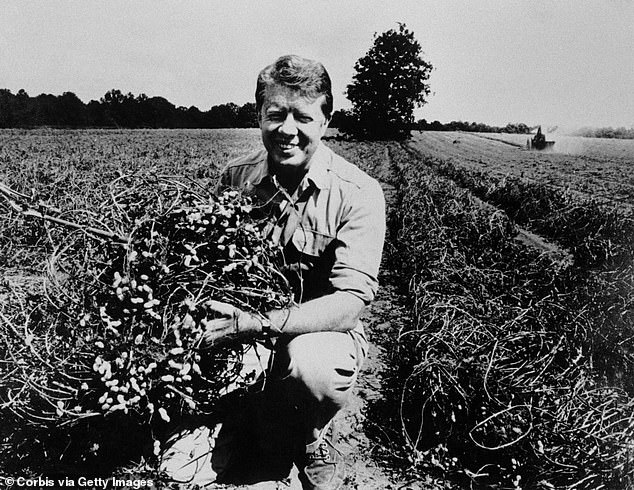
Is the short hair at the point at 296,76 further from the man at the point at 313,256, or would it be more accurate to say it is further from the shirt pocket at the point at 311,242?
the shirt pocket at the point at 311,242

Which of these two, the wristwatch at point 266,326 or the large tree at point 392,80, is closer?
the wristwatch at point 266,326

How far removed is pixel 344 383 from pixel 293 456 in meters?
0.50

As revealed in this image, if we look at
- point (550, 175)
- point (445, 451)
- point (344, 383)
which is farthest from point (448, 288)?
point (550, 175)

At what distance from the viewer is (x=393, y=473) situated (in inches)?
90.4

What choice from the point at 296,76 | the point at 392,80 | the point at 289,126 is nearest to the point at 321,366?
the point at 289,126

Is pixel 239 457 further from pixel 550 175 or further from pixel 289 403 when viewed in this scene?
pixel 550 175

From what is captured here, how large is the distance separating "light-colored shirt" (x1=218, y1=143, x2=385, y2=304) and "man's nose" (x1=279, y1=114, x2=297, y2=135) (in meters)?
0.24

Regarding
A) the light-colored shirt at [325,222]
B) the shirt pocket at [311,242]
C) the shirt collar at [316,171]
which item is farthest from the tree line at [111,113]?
the shirt pocket at [311,242]

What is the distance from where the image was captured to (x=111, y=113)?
143 ft

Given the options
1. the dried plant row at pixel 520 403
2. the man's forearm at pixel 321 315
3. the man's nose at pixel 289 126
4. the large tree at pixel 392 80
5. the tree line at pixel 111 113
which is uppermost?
the tree line at pixel 111 113

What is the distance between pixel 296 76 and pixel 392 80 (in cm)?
828

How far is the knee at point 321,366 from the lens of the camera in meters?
2.04

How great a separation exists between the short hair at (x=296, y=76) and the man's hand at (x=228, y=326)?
3.37 feet

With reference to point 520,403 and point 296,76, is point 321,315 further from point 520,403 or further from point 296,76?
point 520,403
